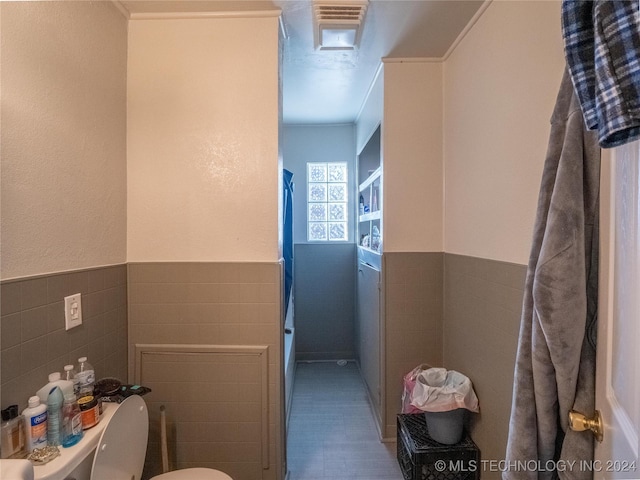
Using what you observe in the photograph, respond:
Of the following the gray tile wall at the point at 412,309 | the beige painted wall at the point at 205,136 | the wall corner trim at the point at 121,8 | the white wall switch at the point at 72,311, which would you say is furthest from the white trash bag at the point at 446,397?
the wall corner trim at the point at 121,8

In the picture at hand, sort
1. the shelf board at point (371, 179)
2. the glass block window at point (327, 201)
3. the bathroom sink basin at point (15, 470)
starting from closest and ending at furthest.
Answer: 1. the bathroom sink basin at point (15, 470)
2. the shelf board at point (371, 179)
3. the glass block window at point (327, 201)

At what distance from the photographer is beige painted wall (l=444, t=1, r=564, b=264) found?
3.60 ft

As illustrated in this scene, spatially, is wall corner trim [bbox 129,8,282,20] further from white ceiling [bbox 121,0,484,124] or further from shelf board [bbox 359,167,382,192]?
shelf board [bbox 359,167,382,192]

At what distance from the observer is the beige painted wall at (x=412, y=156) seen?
1.95 meters

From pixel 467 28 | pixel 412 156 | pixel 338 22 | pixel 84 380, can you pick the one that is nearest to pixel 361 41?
pixel 338 22

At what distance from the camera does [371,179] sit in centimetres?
248

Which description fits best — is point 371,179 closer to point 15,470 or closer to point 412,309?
point 412,309

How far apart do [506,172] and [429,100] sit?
0.89 m

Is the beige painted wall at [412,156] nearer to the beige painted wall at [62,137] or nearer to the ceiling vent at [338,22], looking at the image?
the ceiling vent at [338,22]

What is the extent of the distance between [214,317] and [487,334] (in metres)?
1.34

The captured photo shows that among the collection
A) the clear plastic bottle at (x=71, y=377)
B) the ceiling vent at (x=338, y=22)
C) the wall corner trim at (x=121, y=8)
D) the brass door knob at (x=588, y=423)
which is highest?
the wall corner trim at (x=121, y=8)

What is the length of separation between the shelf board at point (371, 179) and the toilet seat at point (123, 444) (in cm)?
184

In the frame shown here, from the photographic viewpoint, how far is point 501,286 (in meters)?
1.33

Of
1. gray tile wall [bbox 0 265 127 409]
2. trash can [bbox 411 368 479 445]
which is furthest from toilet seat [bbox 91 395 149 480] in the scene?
trash can [bbox 411 368 479 445]
